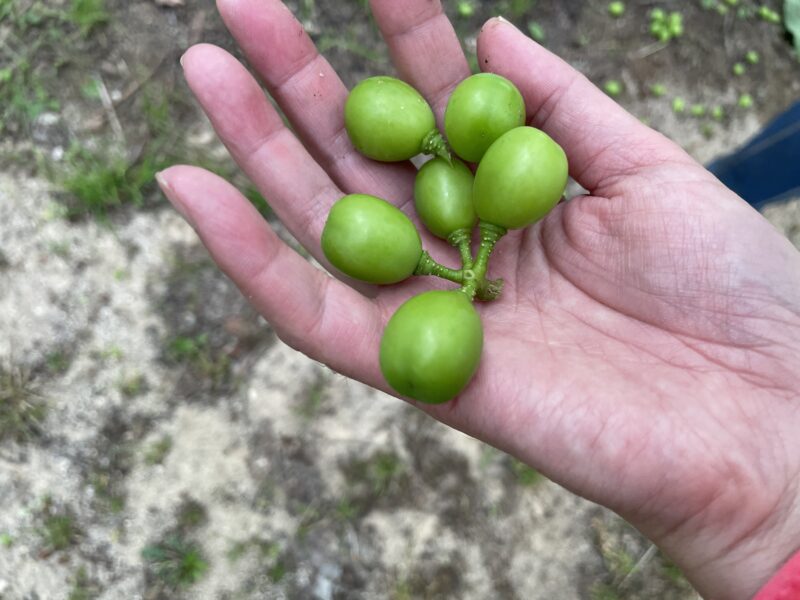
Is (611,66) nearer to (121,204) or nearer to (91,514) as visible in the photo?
(121,204)

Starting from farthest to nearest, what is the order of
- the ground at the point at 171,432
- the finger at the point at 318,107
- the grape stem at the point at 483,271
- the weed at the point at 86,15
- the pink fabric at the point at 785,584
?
the weed at the point at 86,15
the ground at the point at 171,432
the finger at the point at 318,107
the grape stem at the point at 483,271
the pink fabric at the point at 785,584

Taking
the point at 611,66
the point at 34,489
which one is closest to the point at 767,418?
the point at 611,66

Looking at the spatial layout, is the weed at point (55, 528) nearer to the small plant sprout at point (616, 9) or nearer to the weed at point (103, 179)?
the weed at point (103, 179)

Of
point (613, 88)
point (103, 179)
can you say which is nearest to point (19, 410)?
point (103, 179)

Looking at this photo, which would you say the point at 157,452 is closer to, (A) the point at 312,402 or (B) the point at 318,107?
(A) the point at 312,402

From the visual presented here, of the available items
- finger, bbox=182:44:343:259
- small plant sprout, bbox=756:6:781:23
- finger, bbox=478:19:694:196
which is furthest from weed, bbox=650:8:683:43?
finger, bbox=182:44:343:259

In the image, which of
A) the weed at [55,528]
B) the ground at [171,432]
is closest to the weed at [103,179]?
the ground at [171,432]
